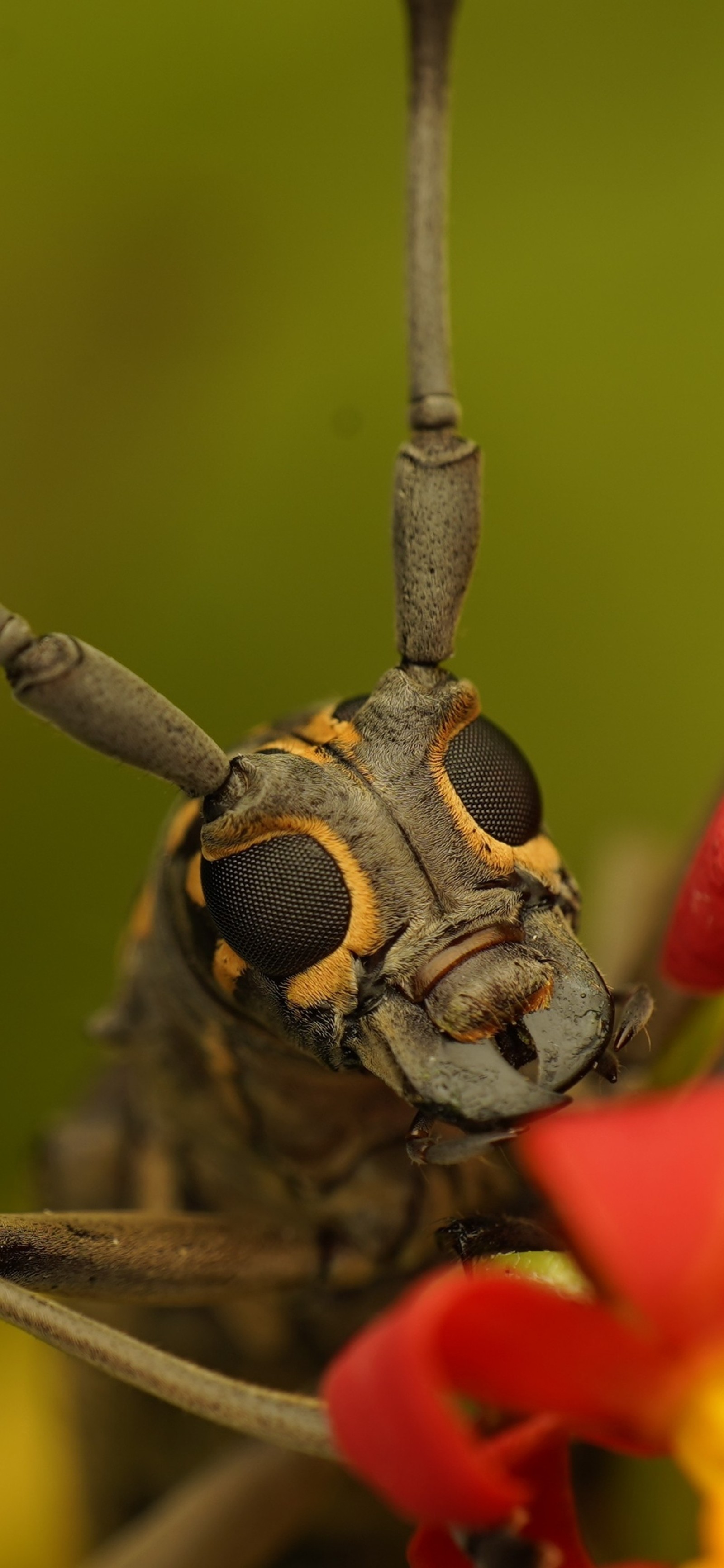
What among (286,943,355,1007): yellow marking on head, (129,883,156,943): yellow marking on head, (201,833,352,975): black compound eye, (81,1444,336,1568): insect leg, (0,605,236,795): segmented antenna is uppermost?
(0,605,236,795): segmented antenna

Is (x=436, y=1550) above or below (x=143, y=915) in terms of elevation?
above

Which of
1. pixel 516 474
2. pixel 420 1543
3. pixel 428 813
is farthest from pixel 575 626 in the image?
pixel 420 1543

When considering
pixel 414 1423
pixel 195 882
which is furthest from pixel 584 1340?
pixel 195 882

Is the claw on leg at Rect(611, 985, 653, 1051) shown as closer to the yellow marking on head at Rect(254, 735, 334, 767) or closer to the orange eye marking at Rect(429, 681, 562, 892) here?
the orange eye marking at Rect(429, 681, 562, 892)

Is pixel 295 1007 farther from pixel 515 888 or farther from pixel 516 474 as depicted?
pixel 516 474

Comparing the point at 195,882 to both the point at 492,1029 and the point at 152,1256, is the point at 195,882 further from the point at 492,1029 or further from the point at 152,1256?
the point at 492,1029

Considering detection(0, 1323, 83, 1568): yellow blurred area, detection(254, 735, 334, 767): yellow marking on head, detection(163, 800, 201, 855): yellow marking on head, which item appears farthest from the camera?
detection(0, 1323, 83, 1568): yellow blurred area

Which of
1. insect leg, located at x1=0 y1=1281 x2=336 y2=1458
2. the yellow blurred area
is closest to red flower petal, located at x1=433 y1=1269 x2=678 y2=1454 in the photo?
insect leg, located at x1=0 y1=1281 x2=336 y2=1458
